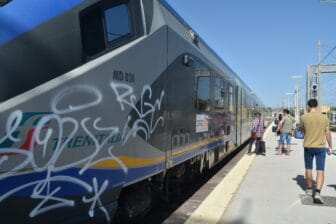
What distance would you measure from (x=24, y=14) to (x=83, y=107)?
0.93 metres

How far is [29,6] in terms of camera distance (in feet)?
12.1

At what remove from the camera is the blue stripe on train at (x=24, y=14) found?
352cm

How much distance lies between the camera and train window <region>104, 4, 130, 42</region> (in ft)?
14.1

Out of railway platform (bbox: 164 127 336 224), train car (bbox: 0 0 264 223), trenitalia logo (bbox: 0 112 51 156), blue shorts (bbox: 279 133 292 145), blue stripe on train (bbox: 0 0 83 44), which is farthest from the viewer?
blue shorts (bbox: 279 133 292 145)

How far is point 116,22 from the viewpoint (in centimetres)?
439

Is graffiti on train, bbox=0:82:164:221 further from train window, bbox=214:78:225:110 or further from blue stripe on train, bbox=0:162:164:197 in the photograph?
train window, bbox=214:78:225:110

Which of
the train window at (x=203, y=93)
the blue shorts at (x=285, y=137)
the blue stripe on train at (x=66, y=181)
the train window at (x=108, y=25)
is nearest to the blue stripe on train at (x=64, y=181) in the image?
the blue stripe on train at (x=66, y=181)

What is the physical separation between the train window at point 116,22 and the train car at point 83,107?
0.01 metres

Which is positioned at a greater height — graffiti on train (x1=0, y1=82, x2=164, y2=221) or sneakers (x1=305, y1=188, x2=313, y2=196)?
graffiti on train (x1=0, y1=82, x2=164, y2=221)

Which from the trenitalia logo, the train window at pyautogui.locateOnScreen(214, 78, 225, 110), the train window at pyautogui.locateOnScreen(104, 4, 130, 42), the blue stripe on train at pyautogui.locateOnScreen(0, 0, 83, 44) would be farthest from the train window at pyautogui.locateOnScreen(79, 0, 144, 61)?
the train window at pyautogui.locateOnScreen(214, 78, 225, 110)

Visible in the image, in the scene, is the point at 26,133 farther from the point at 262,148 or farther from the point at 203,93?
the point at 262,148

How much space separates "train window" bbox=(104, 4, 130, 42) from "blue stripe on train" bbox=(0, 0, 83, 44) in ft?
1.73

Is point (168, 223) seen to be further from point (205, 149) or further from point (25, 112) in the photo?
point (25, 112)

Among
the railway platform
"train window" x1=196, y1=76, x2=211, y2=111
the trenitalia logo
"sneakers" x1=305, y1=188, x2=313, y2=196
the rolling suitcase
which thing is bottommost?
the railway platform
